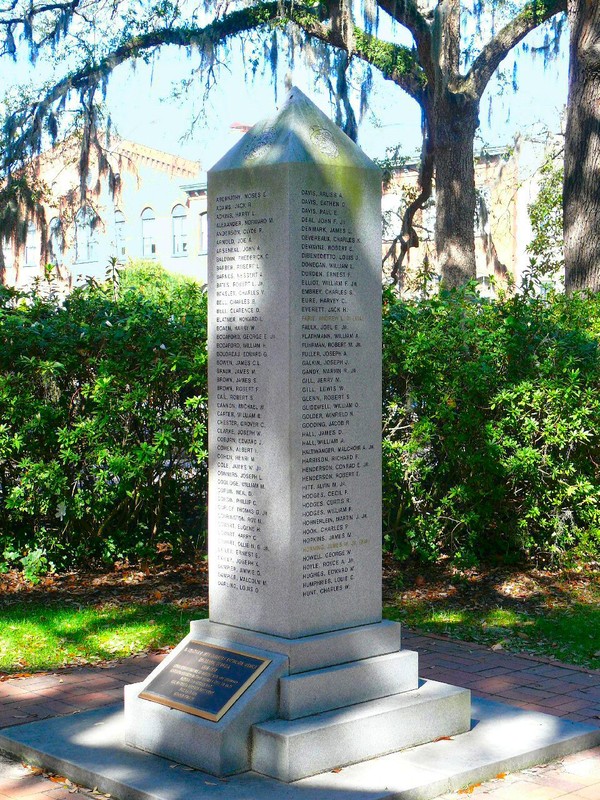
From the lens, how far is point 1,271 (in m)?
20.5

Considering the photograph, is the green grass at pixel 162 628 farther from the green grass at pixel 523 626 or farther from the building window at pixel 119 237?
the building window at pixel 119 237

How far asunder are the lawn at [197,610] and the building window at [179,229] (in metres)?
38.9

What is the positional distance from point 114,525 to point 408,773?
502cm

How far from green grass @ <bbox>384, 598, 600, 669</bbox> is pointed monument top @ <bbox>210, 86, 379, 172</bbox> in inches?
139

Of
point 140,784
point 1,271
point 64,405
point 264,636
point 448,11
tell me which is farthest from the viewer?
point 1,271

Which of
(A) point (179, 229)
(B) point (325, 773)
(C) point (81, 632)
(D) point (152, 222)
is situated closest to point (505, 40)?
(C) point (81, 632)

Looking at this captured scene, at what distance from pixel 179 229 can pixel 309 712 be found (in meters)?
43.7

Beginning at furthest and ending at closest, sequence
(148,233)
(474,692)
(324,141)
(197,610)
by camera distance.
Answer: (148,233)
(197,610)
(474,692)
(324,141)

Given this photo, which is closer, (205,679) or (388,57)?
(205,679)

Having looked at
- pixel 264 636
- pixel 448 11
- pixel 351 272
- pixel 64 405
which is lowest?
pixel 264 636

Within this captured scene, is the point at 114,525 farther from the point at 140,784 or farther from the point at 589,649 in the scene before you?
the point at 140,784

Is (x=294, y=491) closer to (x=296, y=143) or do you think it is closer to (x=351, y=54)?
(x=296, y=143)

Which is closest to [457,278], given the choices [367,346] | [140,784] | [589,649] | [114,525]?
[114,525]

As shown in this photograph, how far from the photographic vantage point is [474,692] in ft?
19.4
